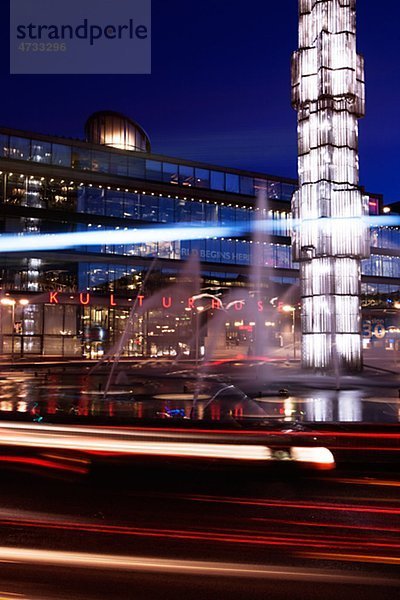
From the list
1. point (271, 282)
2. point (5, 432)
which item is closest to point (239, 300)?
point (271, 282)

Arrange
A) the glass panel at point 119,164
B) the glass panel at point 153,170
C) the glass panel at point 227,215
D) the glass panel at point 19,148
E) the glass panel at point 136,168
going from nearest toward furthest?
1. the glass panel at point 19,148
2. the glass panel at point 119,164
3. the glass panel at point 136,168
4. the glass panel at point 153,170
5. the glass panel at point 227,215

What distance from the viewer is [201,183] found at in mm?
58781

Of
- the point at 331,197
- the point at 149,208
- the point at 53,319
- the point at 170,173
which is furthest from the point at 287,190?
the point at 331,197

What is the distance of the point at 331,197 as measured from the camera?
→ 28.6 meters

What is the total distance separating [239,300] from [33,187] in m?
22.6

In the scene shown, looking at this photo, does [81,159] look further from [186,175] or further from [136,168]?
[186,175]

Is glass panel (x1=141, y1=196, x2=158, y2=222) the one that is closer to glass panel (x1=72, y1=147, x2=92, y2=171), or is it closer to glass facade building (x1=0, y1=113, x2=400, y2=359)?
glass facade building (x1=0, y1=113, x2=400, y2=359)

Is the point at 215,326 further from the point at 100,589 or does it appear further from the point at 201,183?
the point at 100,589

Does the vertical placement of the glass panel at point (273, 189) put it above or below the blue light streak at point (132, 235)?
above

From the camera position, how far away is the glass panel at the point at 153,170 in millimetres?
56125

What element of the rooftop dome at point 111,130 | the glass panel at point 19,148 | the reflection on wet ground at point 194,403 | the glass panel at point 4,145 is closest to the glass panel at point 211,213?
the rooftop dome at point 111,130

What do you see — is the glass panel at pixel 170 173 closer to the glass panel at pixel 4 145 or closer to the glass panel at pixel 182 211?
the glass panel at pixel 182 211

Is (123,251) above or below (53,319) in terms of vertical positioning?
above

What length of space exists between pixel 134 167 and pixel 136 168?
21cm
